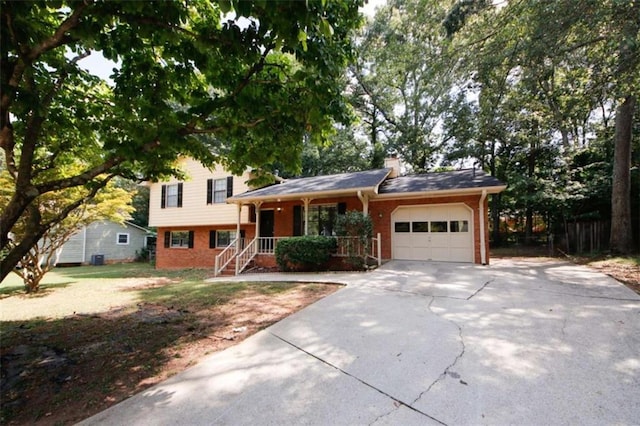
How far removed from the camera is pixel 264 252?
13484 millimetres

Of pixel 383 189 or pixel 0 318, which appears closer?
pixel 0 318

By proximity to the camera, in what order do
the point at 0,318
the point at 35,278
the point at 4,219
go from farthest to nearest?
the point at 35,278
the point at 0,318
the point at 4,219

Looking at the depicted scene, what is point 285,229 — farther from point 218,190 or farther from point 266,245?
point 218,190

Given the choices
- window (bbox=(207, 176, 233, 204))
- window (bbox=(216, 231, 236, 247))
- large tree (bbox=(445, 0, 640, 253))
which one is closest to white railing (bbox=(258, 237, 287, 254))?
window (bbox=(216, 231, 236, 247))

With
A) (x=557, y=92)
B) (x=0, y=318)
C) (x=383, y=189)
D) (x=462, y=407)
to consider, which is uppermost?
(x=557, y=92)

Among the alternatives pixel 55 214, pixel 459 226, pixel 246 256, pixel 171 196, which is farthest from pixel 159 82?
pixel 171 196

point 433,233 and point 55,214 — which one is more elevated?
point 55,214

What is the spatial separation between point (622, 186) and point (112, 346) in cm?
1767

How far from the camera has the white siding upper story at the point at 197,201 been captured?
1548 cm

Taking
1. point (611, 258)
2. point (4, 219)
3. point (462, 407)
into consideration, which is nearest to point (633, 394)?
point (462, 407)

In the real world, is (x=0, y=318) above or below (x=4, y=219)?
below

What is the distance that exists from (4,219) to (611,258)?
17.0 m

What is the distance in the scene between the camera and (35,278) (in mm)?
10148

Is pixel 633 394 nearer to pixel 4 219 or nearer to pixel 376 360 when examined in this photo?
pixel 376 360
